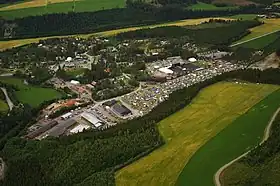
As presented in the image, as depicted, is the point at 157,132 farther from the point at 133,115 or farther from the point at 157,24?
the point at 157,24

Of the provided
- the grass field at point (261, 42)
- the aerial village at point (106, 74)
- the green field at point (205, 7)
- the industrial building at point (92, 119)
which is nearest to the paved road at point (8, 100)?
the aerial village at point (106, 74)

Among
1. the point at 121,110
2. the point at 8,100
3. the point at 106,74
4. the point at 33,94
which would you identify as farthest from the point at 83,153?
the point at 106,74

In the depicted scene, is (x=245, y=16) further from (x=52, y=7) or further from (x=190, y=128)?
(x=190, y=128)

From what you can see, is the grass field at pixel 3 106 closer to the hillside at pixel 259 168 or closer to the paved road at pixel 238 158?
the paved road at pixel 238 158

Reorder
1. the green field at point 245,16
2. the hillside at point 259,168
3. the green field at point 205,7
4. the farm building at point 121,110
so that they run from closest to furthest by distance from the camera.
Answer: the hillside at point 259,168, the farm building at point 121,110, the green field at point 245,16, the green field at point 205,7

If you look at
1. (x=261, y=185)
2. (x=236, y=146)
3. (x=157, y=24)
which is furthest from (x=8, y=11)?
(x=261, y=185)
